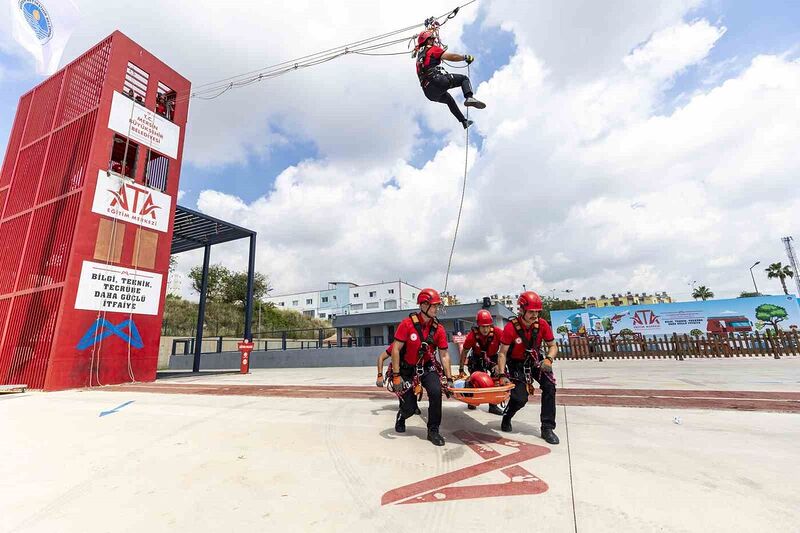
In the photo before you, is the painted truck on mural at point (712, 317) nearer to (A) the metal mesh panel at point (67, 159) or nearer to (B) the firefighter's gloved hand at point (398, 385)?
(B) the firefighter's gloved hand at point (398, 385)

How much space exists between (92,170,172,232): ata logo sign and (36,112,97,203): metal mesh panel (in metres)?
0.77

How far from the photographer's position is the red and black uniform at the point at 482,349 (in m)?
5.77

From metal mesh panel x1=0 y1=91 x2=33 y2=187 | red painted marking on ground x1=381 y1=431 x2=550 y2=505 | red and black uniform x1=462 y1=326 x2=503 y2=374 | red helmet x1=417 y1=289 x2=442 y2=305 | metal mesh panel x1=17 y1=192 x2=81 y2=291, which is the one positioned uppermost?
metal mesh panel x1=0 y1=91 x2=33 y2=187

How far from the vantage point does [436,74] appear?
646cm

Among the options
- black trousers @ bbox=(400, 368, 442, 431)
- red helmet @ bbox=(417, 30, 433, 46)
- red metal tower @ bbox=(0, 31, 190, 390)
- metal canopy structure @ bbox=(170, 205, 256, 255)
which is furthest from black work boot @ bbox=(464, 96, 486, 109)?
metal canopy structure @ bbox=(170, 205, 256, 255)

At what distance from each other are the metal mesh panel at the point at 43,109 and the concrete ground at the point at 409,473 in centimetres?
1575

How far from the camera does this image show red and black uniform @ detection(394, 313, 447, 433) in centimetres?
458

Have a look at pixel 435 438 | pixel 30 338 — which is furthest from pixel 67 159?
pixel 435 438

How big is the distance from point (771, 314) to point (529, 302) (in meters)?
35.0

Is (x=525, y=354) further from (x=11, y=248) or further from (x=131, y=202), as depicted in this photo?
(x=11, y=248)

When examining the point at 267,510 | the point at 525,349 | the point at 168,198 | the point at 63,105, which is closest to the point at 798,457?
the point at 525,349

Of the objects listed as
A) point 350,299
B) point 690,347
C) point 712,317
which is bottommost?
point 690,347

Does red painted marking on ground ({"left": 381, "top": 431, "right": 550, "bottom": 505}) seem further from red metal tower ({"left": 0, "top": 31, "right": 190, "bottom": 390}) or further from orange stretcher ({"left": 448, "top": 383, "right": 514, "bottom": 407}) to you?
red metal tower ({"left": 0, "top": 31, "right": 190, "bottom": 390})

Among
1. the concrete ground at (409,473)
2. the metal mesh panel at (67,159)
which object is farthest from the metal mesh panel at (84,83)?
the concrete ground at (409,473)
